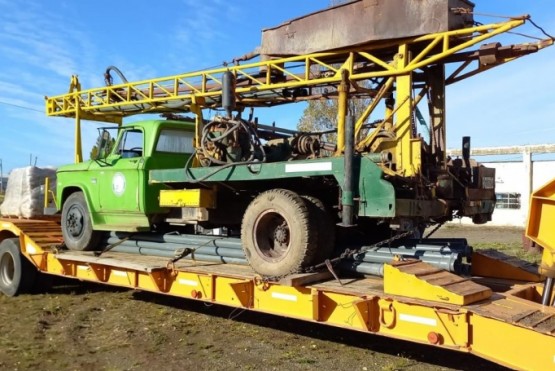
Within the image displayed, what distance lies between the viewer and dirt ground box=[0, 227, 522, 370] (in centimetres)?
548

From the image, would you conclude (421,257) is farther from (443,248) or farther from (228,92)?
(228,92)

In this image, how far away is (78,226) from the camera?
8.50 metres

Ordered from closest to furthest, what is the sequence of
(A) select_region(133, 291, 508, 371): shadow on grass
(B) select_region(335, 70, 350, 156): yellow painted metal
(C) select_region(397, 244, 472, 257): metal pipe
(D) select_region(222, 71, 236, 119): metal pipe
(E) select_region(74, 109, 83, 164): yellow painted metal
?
(C) select_region(397, 244, 472, 257): metal pipe < (A) select_region(133, 291, 508, 371): shadow on grass < (B) select_region(335, 70, 350, 156): yellow painted metal < (D) select_region(222, 71, 236, 119): metal pipe < (E) select_region(74, 109, 83, 164): yellow painted metal

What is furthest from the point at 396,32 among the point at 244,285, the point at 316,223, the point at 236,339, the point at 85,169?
the point at 85,169

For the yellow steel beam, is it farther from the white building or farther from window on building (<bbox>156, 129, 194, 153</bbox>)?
the white building

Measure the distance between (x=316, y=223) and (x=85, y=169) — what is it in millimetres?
4353

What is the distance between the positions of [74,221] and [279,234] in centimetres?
415

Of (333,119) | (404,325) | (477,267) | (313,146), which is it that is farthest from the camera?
(333,119)

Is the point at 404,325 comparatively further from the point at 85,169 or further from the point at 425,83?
the point at 85,169

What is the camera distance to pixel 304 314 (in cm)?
527

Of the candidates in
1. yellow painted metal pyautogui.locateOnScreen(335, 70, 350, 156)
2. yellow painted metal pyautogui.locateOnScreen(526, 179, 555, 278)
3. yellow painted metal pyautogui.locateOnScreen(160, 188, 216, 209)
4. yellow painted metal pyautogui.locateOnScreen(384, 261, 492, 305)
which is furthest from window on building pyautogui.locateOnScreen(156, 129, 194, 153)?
yellow painted metal pyautogui.locateOnScreen(526, 179, 555, 278)

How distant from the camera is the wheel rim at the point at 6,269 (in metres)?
9.20

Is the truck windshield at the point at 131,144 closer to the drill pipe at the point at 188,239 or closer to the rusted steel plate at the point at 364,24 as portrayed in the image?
the drill pipe at the point at 188,239

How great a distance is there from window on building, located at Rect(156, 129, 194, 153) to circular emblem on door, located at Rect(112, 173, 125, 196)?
64cm
